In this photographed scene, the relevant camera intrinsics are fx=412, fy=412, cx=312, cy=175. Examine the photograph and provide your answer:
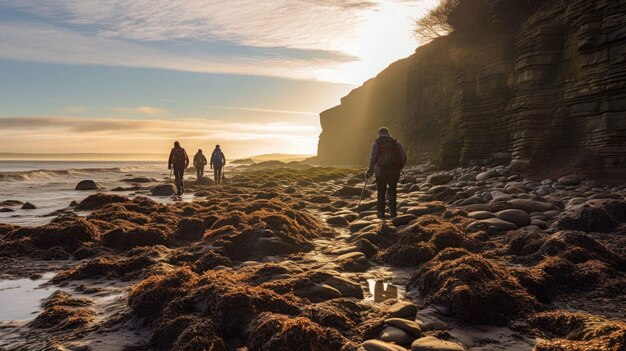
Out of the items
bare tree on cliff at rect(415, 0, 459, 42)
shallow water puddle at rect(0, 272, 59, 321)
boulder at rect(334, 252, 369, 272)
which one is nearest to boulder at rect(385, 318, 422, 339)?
boulder at rect(334, 252, 369, 272)

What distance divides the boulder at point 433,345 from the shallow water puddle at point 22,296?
443 cm

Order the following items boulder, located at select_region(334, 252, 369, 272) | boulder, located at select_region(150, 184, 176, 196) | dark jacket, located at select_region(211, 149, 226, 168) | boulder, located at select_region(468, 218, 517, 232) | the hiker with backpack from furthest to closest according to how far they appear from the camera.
Answer: dark jacket, located at select_region(211, 149, 226, 168) < boulder, located at select_region(150, 184, 176, 196) < the hiker with backpack < boulder, located at select_region(468, 218, 517, 232) < boulder, located at select_region(334, 252, 369, 272)

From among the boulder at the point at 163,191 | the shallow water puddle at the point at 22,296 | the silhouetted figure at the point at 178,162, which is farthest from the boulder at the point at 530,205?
the boulder at the point at 163,191

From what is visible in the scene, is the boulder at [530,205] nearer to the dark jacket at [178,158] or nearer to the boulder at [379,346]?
the boulder at [379,346]

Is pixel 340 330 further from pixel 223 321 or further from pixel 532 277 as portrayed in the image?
pixel 532 277

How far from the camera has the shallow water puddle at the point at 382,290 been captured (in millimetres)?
5535

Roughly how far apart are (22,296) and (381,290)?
16.5 feet

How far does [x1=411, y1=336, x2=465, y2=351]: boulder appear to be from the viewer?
3.68m

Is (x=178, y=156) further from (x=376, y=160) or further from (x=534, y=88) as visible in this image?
(x=534, y=88)

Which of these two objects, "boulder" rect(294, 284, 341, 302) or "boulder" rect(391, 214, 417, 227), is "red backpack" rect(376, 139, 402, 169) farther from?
"boulder" rect(294, 284, 341, 302)

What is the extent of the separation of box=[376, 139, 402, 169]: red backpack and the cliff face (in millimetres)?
7671

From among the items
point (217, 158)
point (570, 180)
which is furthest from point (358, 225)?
point (217, 158)

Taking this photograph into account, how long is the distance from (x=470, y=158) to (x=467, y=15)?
8623 mm

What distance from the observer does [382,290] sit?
5.84 m
